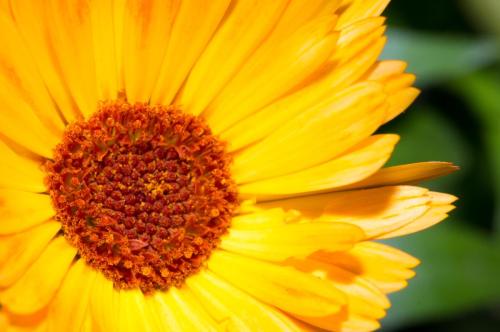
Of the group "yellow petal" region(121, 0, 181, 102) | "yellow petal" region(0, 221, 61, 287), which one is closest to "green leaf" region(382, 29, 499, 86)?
"yellow petal" region(121, 0, 181, 102)

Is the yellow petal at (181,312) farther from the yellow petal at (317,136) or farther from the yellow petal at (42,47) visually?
the yellow petal at (42,47)

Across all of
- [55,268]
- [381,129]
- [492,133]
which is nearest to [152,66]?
[55,268]

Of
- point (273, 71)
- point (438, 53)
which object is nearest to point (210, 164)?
point (273, 71)

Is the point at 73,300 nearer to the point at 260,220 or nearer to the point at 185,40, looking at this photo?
the point at 260,220

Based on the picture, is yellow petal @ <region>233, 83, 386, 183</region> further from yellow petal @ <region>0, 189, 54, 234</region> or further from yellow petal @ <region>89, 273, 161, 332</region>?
yellow petal @ <region>0, 189, 54, 234</region>

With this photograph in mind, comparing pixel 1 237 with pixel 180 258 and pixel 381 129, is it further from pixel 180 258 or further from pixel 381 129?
pixel 381 129

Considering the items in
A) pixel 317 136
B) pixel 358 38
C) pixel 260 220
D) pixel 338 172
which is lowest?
pixel 260 220

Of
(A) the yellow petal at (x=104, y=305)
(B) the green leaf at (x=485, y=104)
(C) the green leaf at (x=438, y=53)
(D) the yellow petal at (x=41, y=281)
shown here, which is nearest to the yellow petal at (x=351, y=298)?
(A) the yellow petal at (x=104, y=305)
